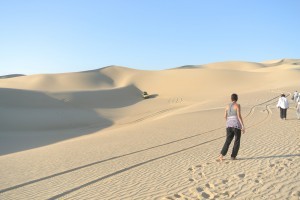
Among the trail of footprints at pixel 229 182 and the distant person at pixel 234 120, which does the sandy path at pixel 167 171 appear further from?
the distant person at pixel 234 120

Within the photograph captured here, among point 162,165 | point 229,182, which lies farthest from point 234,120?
point 162,165

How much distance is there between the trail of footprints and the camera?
5816 mm

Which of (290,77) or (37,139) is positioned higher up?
(290,77)

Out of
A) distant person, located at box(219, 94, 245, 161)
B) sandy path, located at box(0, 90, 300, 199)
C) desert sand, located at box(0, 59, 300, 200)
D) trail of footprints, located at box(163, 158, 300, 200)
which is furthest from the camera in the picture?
distant person, located at box(219, 94, 245, 161)

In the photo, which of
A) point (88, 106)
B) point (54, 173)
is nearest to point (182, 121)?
point (54, 173)

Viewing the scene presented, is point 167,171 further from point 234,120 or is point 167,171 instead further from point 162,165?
point 234,120

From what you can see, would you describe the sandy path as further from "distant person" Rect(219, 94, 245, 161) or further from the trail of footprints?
"distant person" Rect(219, 94, 245, 161)

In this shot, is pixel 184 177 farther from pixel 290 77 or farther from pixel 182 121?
pixel 290 77

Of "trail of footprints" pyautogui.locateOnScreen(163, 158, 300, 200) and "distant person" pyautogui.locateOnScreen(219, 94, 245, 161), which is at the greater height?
"distant person" pyautogui.locateOnScreen(219, 94, 245, 161)

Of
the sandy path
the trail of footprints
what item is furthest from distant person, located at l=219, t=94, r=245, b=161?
the trail of footprints

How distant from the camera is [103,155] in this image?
1051 centimetres

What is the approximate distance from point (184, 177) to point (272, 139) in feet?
16.9

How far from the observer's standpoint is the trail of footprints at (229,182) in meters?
5.82

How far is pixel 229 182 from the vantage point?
6469mm
